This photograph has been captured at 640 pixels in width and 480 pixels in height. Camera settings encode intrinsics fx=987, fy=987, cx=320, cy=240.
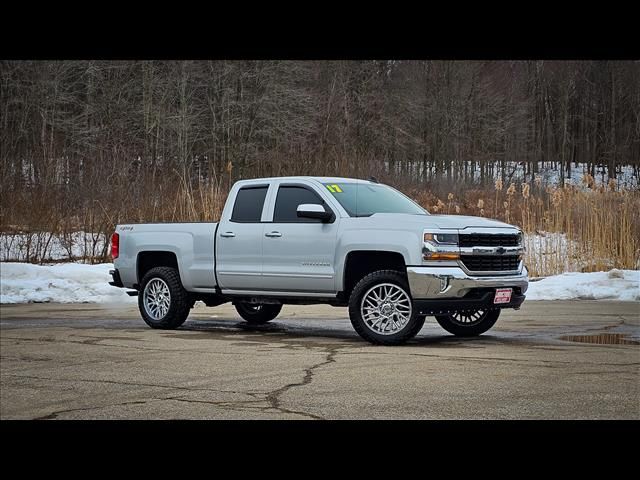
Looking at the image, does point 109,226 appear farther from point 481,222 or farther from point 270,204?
point 481,222

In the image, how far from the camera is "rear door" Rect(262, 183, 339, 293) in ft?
36.7

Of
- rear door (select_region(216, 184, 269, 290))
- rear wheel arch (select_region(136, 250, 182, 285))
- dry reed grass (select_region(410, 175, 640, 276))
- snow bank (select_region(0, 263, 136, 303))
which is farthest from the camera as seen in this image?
dry reed grass (select_region(410, 175, 640, 276))

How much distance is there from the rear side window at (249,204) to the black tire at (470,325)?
2.55 meters

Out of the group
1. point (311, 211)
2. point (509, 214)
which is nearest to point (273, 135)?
point (509, 214)

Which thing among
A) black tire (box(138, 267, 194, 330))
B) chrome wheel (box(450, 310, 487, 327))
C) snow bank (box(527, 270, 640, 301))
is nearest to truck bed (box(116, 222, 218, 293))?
black tire (box(138, 267, 194, 330))

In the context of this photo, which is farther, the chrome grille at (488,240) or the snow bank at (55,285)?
the snow bank at (55,285)

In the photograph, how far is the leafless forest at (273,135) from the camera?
18266 mm

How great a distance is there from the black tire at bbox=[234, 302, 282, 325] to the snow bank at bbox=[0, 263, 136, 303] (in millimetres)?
3529

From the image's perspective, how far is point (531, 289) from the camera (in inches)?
654

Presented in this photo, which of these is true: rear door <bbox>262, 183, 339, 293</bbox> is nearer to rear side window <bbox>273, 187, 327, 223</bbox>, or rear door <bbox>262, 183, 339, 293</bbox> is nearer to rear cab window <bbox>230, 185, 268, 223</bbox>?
rear side window <bbox>273, 187, 327, 223</bbox>

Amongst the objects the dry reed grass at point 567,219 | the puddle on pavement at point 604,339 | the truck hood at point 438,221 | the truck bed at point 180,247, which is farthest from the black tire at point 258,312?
the dry reed grass at point 567,219

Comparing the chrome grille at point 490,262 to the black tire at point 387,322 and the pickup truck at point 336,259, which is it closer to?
the pickup truck at point 336,259

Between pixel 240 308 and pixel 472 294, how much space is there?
4.32 meters

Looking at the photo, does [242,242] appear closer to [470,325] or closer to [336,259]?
[336,259]
